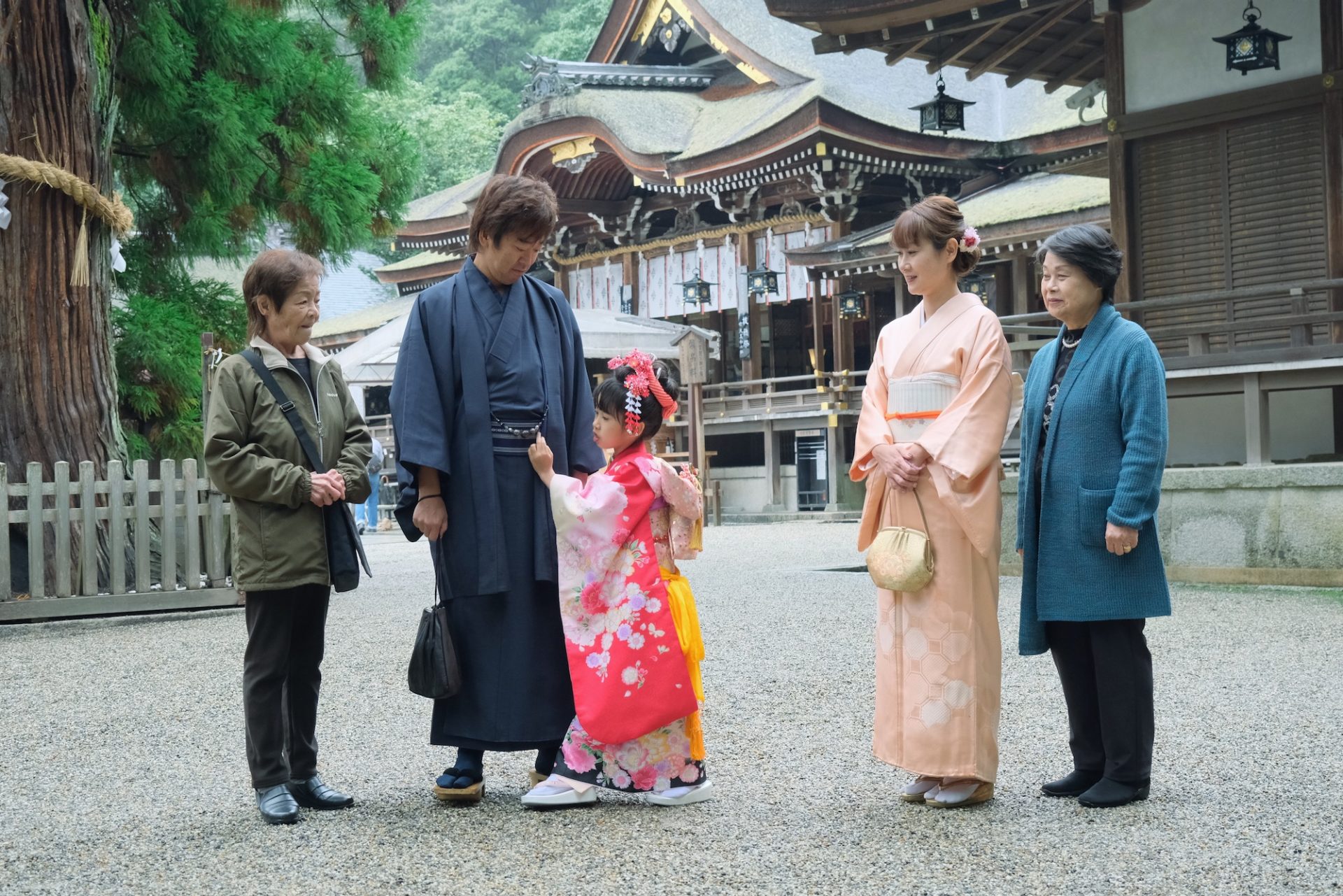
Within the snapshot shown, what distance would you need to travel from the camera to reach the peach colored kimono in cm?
312

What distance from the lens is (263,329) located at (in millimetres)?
3318

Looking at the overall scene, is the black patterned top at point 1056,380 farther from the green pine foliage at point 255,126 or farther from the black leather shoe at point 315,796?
the green pine foliage at point 255,126

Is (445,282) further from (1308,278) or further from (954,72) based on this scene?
(954,72)

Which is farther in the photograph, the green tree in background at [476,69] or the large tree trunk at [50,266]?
the green tree in background at [476,69]

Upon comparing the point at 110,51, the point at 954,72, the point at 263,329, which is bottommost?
the point at 263,329

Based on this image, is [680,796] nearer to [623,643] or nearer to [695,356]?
[623,643]

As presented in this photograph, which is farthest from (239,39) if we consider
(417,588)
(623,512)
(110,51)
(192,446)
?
(623,512)

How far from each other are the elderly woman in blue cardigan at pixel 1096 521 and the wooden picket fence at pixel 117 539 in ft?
16.6

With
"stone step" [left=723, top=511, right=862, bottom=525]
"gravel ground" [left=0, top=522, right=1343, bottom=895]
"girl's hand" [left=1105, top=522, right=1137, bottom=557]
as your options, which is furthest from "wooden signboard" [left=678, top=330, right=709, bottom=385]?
"girl's hand" [left=1105, top=522, right=1137, bottom=557]

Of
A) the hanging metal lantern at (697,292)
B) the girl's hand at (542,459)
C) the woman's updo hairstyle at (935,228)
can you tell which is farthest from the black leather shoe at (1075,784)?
the hanging metal lantern at (697,292)

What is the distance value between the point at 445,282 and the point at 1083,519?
1708 mm

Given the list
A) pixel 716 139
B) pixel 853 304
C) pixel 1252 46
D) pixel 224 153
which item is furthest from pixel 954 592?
pixel 716 139

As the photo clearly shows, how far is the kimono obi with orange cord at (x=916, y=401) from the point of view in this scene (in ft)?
10.7

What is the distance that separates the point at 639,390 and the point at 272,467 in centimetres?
89
